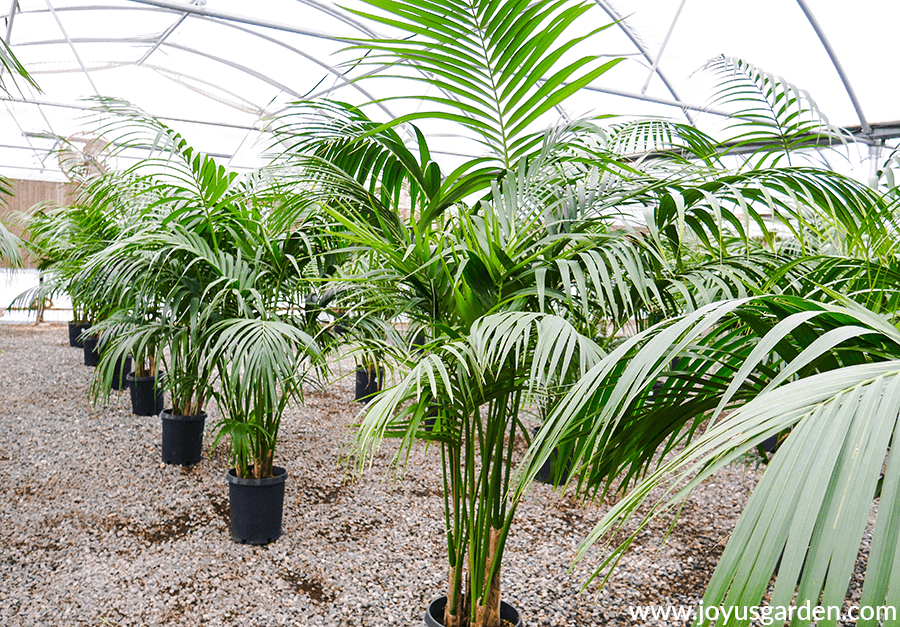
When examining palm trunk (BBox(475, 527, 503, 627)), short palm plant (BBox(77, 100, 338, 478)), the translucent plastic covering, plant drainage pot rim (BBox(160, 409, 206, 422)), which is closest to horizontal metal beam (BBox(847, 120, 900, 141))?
the translucent plastic covering

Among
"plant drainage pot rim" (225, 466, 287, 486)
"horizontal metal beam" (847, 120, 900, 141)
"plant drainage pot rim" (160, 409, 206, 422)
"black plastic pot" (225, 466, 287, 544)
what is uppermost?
"horizontal metal beam" (847, 120, 900, 141)

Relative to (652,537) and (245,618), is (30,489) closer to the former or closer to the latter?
(245,618)

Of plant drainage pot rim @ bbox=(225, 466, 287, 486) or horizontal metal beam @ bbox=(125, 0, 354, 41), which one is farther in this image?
horizontal metal beam @ bbox=(125, 0, 354, 41)

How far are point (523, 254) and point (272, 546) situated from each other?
4.48 ft

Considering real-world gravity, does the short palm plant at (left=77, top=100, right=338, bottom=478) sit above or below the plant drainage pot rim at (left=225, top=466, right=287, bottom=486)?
above

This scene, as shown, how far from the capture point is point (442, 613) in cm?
131

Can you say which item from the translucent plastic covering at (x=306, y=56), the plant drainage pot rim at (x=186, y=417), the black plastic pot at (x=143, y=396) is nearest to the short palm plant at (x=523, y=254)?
the plant drainage pot rim at (x=186, y=417)

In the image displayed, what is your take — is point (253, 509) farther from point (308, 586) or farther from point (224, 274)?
point (224, 274)

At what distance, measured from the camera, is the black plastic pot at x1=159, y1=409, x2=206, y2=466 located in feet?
8.09

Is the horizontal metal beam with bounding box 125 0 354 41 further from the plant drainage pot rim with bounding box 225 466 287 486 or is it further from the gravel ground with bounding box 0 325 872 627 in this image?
the plant drainage pot rim with bounding box 225 466 287 486

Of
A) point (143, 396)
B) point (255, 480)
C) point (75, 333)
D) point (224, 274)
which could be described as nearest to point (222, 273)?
point (224, 274)

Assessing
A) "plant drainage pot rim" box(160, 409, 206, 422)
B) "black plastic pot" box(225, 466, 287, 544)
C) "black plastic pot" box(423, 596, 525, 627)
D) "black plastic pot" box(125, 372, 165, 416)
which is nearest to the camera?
"black plastic pot" box(423, 596, 525, 627)

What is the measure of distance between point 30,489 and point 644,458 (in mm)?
2372

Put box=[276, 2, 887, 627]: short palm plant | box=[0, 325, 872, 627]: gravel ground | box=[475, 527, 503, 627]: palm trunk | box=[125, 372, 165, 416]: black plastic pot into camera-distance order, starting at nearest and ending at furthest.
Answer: box=[276, 2, 887, 627]: short palm plant < box=[475, 527, 503, 627]: palm trunk < box=[0, 325, 872, 627]: gravel ground < box=[125, 372, 165, 416]: black plastic pot
